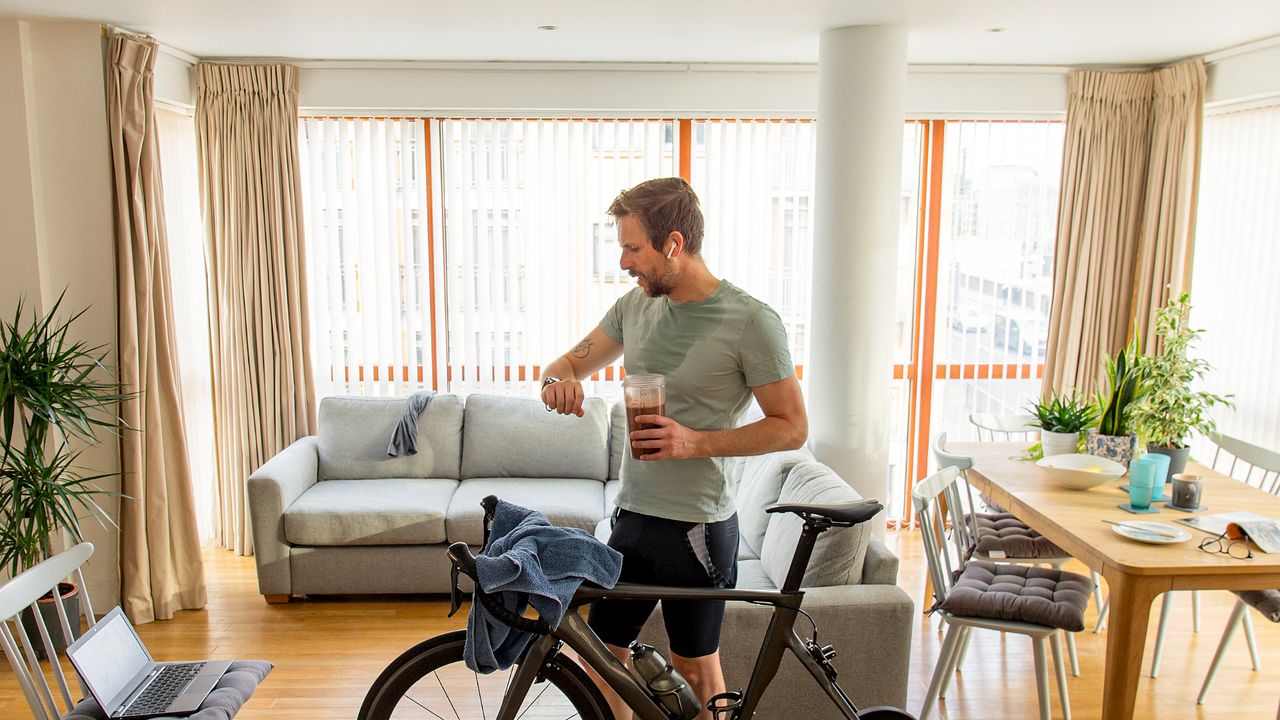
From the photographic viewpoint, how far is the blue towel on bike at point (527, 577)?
1.91 meters

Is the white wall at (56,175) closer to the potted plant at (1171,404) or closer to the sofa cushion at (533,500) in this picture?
the sofa cushion at (533,500)

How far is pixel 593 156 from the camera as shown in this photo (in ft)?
16.2

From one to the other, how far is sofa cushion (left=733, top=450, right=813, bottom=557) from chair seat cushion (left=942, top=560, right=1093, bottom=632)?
76 centimetres

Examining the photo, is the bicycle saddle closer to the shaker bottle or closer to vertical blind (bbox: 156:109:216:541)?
the shaker bottle

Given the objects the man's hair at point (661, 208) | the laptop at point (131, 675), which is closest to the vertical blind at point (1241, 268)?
the man's hair at point (661, 208)

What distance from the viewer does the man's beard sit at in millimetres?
2033

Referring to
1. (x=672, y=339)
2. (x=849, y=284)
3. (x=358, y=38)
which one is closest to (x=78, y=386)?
(x=358, y=38)

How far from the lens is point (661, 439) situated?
1919mm

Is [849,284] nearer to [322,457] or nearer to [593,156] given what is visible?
[593,156]

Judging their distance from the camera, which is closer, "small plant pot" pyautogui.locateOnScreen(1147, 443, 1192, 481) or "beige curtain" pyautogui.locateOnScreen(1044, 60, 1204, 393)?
"small plant pot" pyautogui.locateOnScreen(1147, 443, 1192, 481)

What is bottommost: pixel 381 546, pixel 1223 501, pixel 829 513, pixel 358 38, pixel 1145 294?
pixel 381 546

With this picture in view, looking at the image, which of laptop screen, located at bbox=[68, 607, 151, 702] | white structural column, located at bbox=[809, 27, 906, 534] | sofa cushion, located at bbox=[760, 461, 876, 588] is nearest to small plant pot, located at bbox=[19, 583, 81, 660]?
laptop screen, located at bbox=[68, 607, 151, 702]

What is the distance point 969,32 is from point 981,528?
2.08 m

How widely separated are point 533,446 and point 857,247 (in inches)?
71.2
